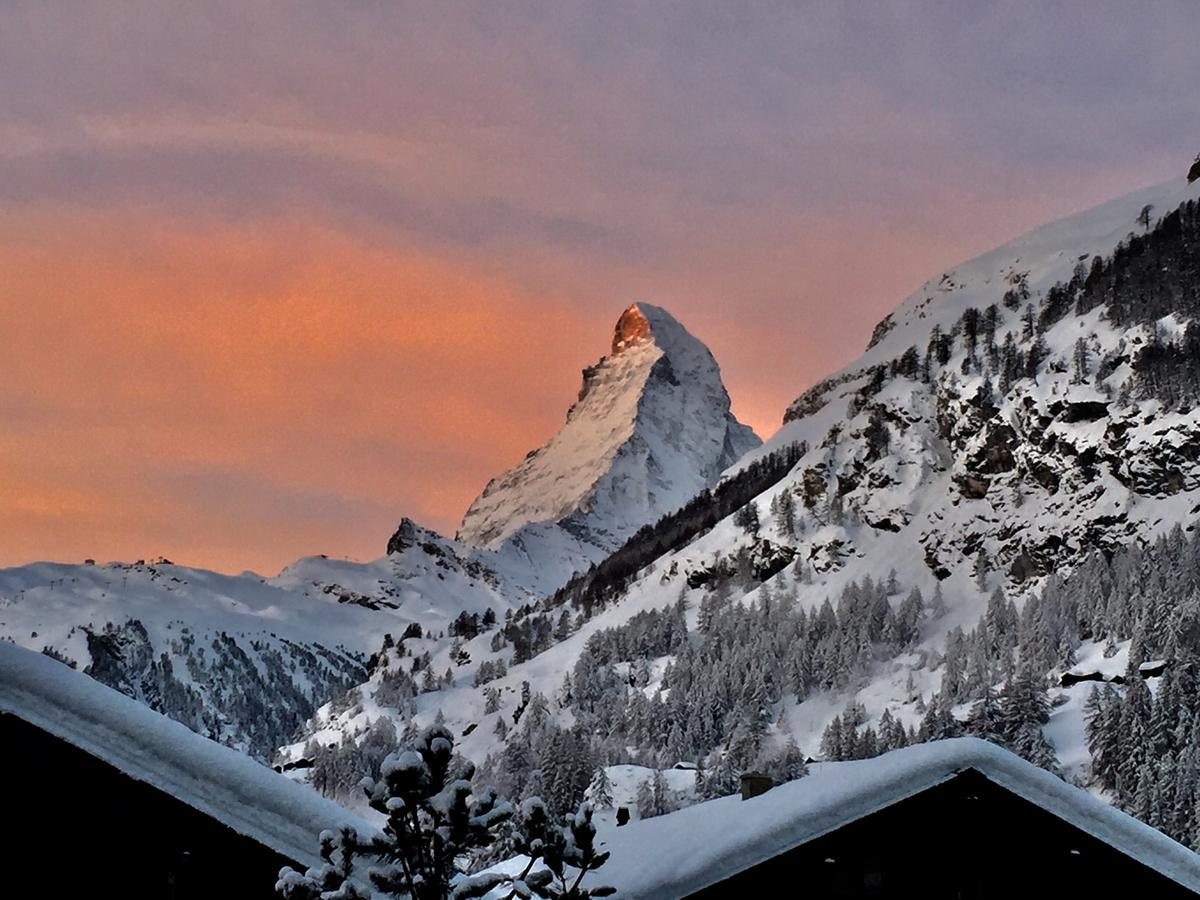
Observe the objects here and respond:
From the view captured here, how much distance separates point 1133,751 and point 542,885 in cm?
13969

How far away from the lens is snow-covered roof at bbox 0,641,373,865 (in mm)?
15086

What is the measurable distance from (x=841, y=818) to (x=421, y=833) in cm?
740

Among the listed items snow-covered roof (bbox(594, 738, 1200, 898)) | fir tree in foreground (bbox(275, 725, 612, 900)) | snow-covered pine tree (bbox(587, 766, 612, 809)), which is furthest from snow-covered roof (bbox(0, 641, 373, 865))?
snow-covered pine tree (bbox(587, 766, 612, 809))

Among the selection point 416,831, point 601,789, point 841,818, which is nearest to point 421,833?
point 416,831

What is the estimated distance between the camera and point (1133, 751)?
14138 cm

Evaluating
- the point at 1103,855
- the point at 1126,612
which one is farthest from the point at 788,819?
the point at 1126,612

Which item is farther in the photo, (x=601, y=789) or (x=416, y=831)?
(x=601, y=789)

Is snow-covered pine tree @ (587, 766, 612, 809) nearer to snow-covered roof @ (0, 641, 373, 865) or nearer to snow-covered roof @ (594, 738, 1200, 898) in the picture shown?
snow-covered roof @ (594, 738, 1200, 898)

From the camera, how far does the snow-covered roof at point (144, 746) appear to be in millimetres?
15086

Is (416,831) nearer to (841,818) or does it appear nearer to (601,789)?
(841,818)

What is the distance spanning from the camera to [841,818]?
18812 millimetres

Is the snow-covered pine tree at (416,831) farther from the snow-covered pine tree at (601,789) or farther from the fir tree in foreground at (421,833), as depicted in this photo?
the snow-covered pine tree at (601,789)

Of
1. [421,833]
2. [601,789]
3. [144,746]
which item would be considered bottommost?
[421,833]

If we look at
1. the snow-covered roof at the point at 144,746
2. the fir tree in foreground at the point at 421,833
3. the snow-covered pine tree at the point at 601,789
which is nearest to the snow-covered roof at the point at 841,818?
the fir tree in foreground at the point at 421,833
